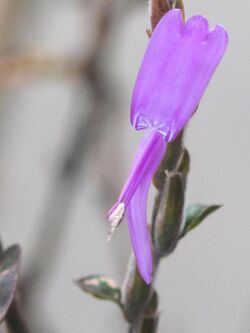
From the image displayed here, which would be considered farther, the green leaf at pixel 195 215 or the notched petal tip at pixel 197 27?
the green leaf at pixel 195 215

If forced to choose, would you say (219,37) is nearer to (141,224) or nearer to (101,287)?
(141,224)

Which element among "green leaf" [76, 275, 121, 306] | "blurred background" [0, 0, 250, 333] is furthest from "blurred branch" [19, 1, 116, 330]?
"green leaf" [76, 275, 121, 306]

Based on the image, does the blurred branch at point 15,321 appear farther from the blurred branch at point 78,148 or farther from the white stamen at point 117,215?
the blurred branch at point 78,148

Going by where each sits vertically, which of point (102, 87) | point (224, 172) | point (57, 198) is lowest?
point (224, 172)

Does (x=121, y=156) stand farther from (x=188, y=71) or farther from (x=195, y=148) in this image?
(x=188, y=71)

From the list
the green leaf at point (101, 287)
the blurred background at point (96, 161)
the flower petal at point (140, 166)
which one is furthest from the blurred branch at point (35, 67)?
the flower petal at point (140, 166)

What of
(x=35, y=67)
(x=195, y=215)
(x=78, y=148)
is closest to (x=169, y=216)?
Answer: (x=195, y=215)

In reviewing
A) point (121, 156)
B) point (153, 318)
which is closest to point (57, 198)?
point (121, 156)
